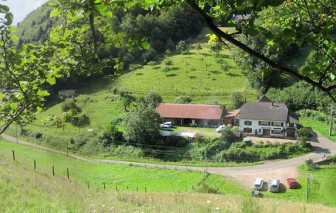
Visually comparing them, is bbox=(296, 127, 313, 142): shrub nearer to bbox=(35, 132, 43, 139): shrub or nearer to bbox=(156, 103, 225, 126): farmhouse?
bbox=(156, 103, 225, 126): farmhouse

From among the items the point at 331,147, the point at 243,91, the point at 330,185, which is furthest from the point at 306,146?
the point at 243,91

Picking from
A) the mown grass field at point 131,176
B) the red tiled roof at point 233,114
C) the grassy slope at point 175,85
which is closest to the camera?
the mown grass field at point 131,176

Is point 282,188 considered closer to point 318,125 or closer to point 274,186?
point 274,186

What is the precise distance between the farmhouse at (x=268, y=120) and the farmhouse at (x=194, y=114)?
2.28m

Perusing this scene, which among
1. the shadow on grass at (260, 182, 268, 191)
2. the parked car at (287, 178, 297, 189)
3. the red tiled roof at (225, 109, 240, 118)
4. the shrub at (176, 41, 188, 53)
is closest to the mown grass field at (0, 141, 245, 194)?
the shadow on grass at (260, 182, 268, 191)

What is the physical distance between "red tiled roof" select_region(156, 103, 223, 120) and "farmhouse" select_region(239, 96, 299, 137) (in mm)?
2299

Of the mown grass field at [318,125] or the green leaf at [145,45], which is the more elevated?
the green leaf at [145,45]

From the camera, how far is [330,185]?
20203mm

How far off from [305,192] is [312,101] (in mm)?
14388

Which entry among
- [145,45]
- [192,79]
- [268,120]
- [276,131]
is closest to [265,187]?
[276,131]

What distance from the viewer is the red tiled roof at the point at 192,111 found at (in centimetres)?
3119

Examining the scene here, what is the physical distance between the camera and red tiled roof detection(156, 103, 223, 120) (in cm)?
3119

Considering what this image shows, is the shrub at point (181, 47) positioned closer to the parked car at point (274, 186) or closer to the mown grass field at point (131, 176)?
the mown grass field at point (131, 176)

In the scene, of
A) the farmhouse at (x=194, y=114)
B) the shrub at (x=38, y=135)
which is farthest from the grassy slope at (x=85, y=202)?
the farmhouse at (x=194, y=114)
